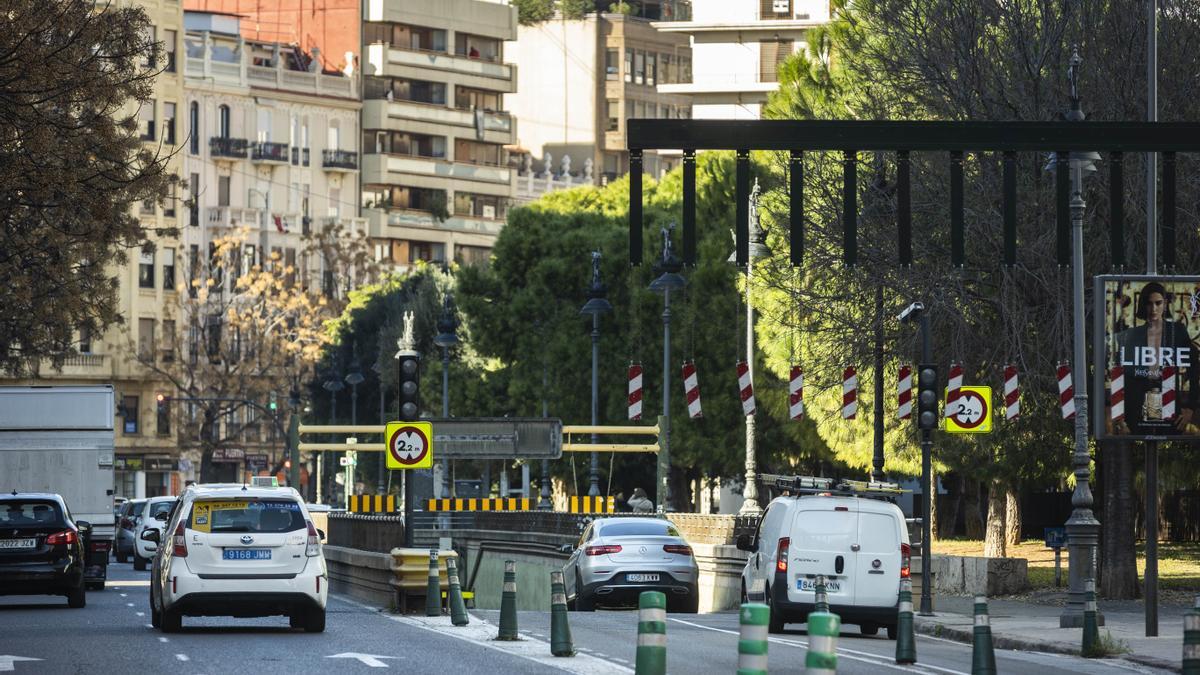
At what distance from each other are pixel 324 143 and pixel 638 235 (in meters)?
112

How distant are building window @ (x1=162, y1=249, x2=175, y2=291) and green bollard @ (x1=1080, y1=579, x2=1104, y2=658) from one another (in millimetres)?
93464

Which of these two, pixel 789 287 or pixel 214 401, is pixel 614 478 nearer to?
pixel 214 401

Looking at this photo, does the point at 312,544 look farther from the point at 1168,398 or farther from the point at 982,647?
the point at 1168,398

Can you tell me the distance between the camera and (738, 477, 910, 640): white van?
98.3ft

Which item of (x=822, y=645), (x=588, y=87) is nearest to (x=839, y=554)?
(x=822, y=645)

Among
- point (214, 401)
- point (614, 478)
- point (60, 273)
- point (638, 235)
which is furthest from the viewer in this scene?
point (214, 401)

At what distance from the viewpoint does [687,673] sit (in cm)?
2230

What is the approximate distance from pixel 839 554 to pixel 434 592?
525 centimetres

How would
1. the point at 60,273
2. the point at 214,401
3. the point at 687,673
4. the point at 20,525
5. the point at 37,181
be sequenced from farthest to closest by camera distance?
1. the point at 214,401
2. the point at 60,273
3. the point at 20,525
4. the point at 37,181
5. the point at 687,673

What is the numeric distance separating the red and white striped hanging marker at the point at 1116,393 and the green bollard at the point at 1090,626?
3.38 metres

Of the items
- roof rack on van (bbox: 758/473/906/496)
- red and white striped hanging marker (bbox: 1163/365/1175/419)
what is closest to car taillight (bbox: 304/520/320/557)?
roof rack on van (bbox: 758/473/906/496)

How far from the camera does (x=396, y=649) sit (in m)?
24.8

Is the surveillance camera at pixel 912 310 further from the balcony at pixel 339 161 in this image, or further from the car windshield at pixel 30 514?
the balcony at pixel 339 161

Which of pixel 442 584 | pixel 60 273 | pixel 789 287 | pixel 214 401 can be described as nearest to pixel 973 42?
pixel 789 287
